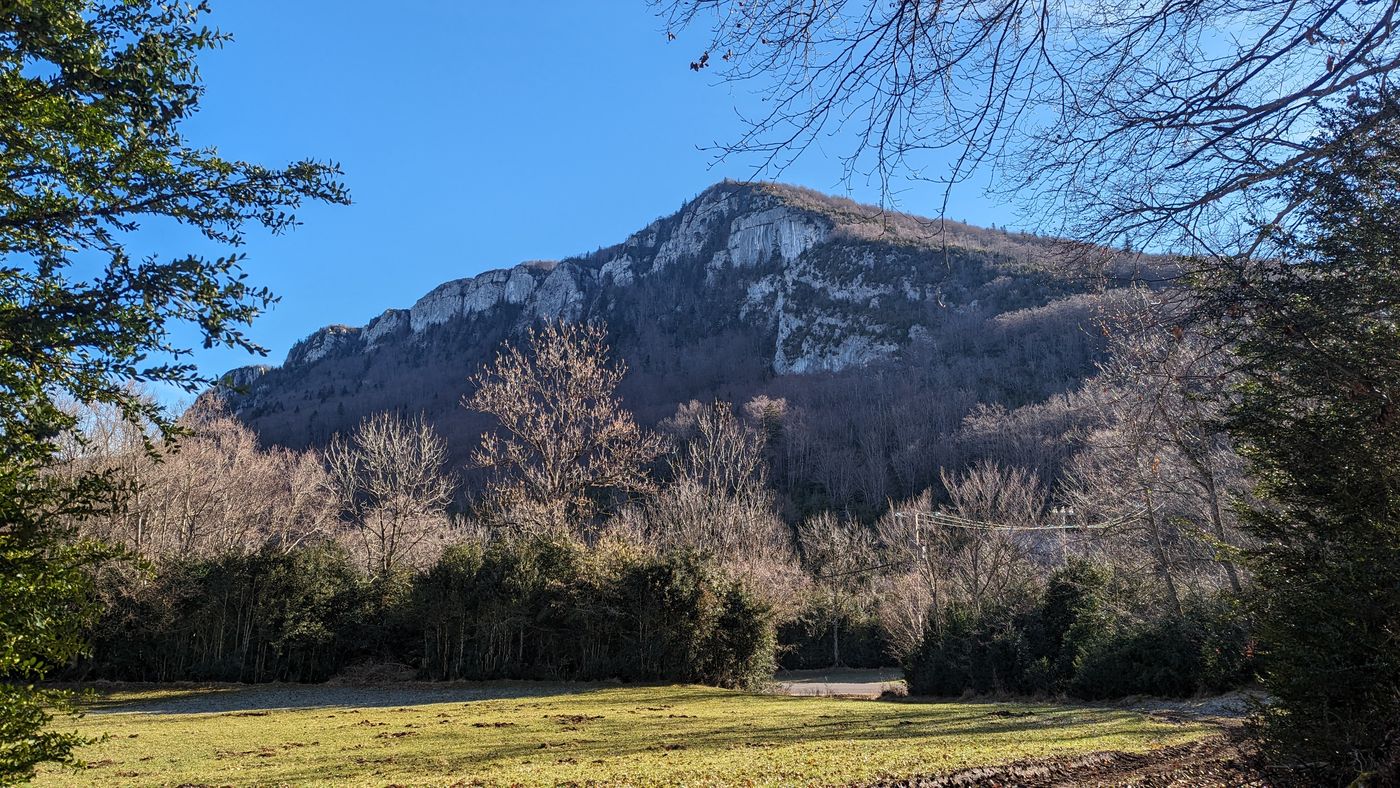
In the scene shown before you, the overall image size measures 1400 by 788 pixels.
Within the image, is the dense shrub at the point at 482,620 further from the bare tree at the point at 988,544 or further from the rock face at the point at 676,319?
the rock face at the point at 676,319

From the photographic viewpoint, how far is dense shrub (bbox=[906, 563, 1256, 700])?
1549 centimetres

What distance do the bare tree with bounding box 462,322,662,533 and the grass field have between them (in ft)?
23.9

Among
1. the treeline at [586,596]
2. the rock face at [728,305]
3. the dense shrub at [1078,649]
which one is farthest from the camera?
the rock face at [728,305]

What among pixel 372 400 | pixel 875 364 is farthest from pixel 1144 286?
pixel 372 400

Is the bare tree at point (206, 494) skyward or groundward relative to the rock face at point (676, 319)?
groundward

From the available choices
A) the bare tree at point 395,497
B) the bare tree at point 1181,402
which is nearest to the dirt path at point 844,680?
the bare tree at point 1181,402

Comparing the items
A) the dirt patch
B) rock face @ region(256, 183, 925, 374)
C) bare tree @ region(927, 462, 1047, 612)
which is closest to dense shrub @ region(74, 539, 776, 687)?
bare tree @ region(927, 462, 1047, 612)

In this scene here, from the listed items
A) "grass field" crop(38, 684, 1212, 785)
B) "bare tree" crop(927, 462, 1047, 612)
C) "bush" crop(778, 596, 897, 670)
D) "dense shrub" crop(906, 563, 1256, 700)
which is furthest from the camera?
"bush" crop(778, 596, 897, 670)

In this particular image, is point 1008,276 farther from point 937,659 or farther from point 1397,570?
point 1397,570

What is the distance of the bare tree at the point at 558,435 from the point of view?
76.6ft

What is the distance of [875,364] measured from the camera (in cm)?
10194

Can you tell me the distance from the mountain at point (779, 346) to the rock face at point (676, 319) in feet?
1.40

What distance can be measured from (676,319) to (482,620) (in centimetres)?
11936

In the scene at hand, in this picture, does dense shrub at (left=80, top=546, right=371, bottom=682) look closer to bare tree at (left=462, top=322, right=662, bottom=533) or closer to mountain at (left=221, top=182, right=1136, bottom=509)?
bare tree at (left=462, top=322, right=662, bottom=533)
